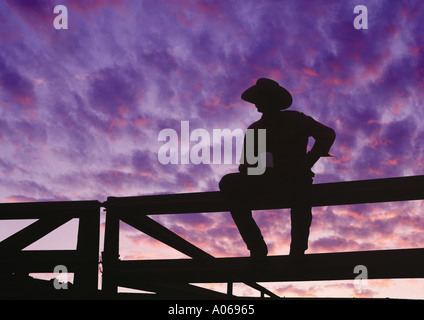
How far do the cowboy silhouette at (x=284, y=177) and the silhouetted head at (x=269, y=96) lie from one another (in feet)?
0.30

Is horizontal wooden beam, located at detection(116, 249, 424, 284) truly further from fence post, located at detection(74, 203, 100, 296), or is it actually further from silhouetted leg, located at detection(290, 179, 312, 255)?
fence post, located at detection(74, 203, 100, 296)

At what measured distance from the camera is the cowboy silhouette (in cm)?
424

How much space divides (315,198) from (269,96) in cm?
110

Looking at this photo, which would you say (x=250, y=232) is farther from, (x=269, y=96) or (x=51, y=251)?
(x=51, y=251)

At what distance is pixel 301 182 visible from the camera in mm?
4227

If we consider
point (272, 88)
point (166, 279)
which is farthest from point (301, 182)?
point (166, 279)

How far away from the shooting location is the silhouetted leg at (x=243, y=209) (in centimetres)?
436

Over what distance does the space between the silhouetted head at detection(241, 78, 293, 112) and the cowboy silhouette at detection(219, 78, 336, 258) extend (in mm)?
91

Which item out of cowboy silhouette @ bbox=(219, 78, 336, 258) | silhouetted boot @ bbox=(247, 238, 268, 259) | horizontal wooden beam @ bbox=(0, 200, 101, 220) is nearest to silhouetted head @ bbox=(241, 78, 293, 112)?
cowboy silhouette @ bbox=(219, 78, 336, 258)

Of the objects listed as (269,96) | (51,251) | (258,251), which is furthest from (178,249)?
(269,96)

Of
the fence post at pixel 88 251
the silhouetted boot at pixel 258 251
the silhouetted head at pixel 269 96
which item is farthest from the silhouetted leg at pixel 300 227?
the fence post at pixel 88 251

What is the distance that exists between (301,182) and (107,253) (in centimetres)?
200

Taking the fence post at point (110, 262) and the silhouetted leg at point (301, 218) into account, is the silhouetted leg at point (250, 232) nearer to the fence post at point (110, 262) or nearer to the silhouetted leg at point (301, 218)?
the silhouetted leg at point (301, 218)
